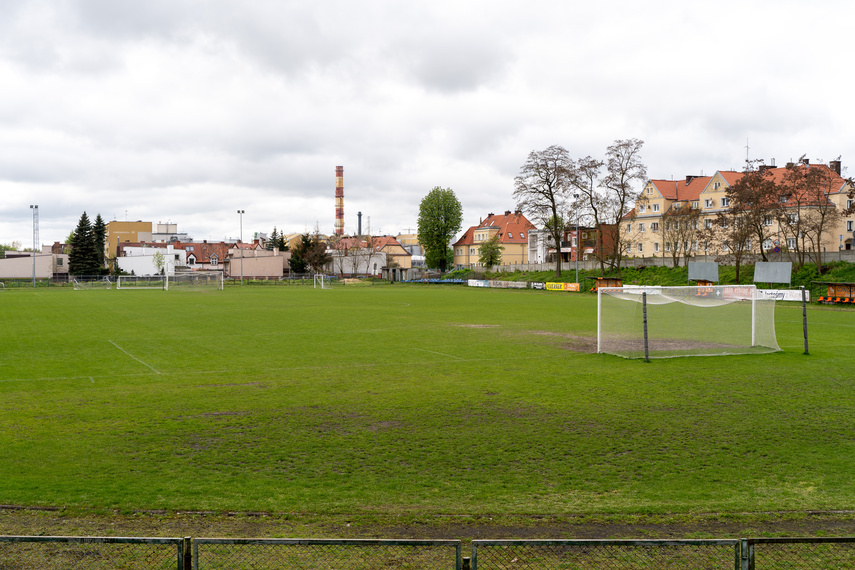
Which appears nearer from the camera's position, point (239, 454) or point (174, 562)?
point (174, 562)

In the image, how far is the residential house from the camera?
404 feet

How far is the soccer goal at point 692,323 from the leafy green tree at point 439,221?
299ft

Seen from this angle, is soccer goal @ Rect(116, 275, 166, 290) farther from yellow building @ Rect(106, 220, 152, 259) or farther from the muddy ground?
the muddy ground

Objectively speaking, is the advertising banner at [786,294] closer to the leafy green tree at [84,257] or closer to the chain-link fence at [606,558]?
the chain-link fence at [606,558]

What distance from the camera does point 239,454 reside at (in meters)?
9.68

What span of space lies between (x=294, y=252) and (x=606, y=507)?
114m

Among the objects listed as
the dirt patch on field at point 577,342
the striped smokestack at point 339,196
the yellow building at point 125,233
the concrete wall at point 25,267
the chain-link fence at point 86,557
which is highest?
the striped smokestack at point 339,196

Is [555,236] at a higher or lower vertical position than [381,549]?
higher

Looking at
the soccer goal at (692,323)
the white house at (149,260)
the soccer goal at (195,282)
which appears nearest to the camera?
the soccer goal at (692,323)

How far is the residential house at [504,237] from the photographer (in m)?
123

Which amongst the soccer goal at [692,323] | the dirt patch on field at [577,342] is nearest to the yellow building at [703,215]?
the soccer goal at [692,323]

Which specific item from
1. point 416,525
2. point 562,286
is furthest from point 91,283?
point 416,525

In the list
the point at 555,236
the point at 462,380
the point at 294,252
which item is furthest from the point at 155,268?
the point at 462,380

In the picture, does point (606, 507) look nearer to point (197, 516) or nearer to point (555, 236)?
point (197, 516)
